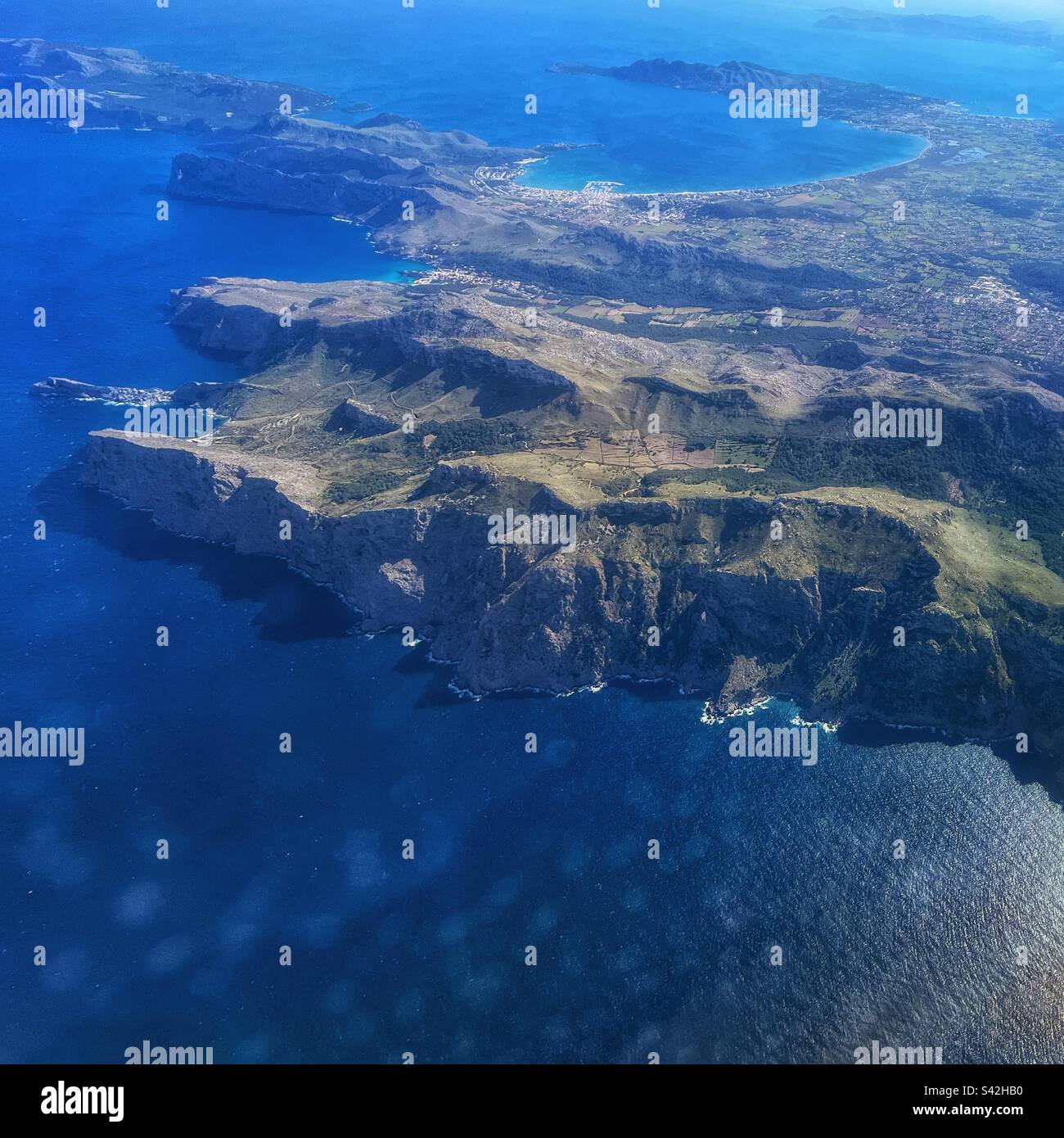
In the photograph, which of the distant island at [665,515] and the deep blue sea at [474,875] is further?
the distant island at [665,515]

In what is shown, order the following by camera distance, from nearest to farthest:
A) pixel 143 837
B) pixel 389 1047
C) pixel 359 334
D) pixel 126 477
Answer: pixel 389 1047
pixel 143 837
pixel 126 477
pixel 359 334

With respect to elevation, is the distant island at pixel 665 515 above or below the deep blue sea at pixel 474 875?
above

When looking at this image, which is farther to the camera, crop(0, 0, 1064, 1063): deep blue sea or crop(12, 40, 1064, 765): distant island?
crop(12, 40, 1064, 765): distant island

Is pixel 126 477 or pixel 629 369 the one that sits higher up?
pixel 629 369

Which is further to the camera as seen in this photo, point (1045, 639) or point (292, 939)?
point (1045, 639)

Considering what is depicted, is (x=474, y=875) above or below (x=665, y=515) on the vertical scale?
below

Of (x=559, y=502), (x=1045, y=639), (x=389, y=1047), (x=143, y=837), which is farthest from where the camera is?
(x=559, y=502)

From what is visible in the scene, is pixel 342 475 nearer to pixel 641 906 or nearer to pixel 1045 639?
pixel 641 906

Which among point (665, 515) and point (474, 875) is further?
point (665, 515)

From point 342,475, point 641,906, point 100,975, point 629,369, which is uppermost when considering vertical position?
point 629,369

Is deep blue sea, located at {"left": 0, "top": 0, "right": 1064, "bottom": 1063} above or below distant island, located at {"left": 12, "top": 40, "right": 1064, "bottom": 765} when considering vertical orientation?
below

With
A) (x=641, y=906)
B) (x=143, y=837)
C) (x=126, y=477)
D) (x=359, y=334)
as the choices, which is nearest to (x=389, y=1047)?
(x=641, y=906)
